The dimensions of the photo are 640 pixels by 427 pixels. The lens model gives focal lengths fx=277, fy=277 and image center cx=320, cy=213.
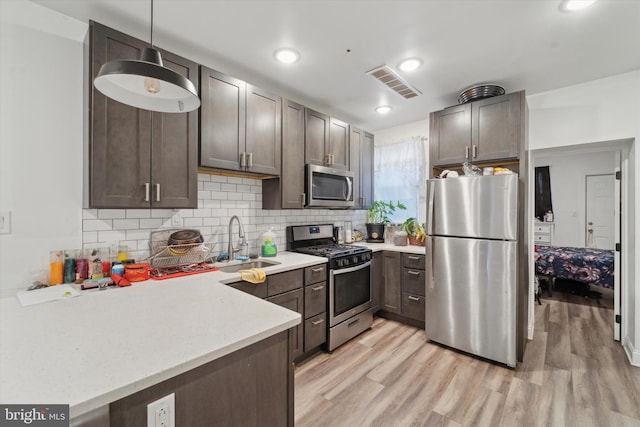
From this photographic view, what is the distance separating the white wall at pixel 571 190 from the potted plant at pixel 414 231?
377 cm

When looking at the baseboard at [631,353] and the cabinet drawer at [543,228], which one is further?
the cabinet drawer at [543,228]

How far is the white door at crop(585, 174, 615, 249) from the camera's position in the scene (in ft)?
17.8

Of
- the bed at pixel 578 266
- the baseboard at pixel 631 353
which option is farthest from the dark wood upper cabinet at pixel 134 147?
the bed at pixel 578 266

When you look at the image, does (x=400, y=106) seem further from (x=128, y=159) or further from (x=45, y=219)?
(x=45, y=219)

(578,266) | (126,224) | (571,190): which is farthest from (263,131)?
(571,190)

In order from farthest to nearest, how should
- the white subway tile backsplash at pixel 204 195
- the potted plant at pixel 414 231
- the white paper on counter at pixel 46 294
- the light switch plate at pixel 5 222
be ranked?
the potted plant at pixel 414 231 → the white subway tile backsplash at pixel 204 195 → the light switch plate at pixel 5 222 → the white paper on counter at pixel 46 294

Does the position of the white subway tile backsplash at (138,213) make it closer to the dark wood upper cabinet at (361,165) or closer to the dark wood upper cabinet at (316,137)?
the dark wood upper cabinet at (316,137)

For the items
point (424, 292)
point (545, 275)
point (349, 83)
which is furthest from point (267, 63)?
point (545, 275)

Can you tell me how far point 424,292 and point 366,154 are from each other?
6.41 feet

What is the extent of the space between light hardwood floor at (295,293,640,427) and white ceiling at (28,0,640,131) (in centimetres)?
261

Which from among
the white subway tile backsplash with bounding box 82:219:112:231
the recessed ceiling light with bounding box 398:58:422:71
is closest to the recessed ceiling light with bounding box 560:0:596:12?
the recessed ceiling light with bounding box 398:58:422:71

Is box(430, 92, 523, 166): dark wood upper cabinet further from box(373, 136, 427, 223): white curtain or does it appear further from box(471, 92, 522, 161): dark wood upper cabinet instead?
box(373, 136, 427, 223): white curtain

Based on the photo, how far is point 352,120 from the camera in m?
3.96

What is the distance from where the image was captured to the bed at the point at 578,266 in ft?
13.3
